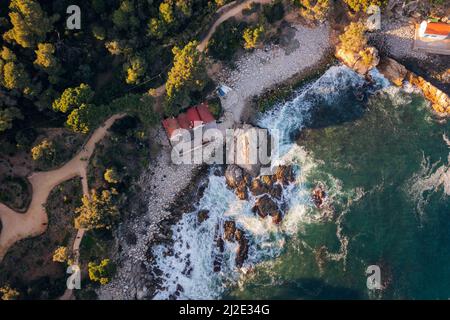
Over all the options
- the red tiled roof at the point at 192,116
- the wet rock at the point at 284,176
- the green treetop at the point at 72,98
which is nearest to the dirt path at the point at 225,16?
the red tiled roof at the point at 192,116

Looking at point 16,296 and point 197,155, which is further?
point 197,155

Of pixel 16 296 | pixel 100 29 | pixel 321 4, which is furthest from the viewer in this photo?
pixel 321 4

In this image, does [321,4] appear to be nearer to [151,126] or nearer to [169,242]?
[151,126]

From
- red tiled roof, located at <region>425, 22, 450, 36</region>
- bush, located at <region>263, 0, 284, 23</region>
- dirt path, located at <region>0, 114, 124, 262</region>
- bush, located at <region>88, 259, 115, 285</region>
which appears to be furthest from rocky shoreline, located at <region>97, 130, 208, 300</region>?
red tiled roof, located at <region>425, 22, 450, 36</region>

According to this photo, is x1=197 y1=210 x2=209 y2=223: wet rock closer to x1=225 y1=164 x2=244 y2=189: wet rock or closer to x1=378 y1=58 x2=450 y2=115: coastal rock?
x1=225 y1=164 x2=244 y2=189: wet rock

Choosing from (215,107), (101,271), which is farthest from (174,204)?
(215,107)

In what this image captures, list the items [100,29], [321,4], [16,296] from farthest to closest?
1. [321,4]
2. [100,29]
3. [16,296]
